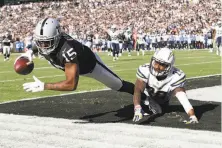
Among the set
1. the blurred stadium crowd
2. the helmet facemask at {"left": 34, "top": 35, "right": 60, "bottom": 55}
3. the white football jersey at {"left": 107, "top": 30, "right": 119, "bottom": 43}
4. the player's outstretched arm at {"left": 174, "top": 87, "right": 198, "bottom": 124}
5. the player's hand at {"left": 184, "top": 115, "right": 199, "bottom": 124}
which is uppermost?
the helmet facemask at {"left": 34, "top": 35, "right": 60, "bottom": 55}

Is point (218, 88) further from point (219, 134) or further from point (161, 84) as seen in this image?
point (219, 134)

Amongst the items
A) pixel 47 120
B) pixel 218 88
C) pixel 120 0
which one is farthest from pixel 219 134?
pixel 120 0

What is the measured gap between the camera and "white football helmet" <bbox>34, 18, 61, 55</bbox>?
21.2 ft

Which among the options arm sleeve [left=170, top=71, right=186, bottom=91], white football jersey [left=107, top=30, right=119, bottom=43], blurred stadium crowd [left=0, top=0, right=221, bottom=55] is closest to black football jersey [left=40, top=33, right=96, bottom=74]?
arm sleeve [left=170, top=71, right=186, bottom=91]

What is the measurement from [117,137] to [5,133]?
145 cm

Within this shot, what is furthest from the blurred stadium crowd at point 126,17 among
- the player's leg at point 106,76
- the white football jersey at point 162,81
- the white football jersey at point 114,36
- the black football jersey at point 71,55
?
the black football jersey at point 71,55

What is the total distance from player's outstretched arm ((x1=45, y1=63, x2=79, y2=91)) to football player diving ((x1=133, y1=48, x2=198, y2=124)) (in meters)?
1.11

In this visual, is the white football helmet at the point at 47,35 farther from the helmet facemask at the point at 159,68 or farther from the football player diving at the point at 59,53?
the helmet facemask at the point at 159,68

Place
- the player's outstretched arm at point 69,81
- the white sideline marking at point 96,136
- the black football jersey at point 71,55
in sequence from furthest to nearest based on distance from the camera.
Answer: the black football jersey at point 71,55
the player's outstretched arm at point 69,81
the white sideline marking at point 96,136

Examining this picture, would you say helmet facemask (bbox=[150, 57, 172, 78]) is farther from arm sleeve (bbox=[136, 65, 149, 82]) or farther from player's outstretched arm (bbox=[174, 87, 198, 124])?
player's outstretched arm (bbox=[174, 87, 198, 124])

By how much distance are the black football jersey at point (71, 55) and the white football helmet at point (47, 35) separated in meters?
0.10

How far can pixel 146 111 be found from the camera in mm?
7824

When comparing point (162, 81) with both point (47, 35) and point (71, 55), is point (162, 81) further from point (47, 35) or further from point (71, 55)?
point (47, 35)

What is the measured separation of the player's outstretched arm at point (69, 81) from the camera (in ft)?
20.6
